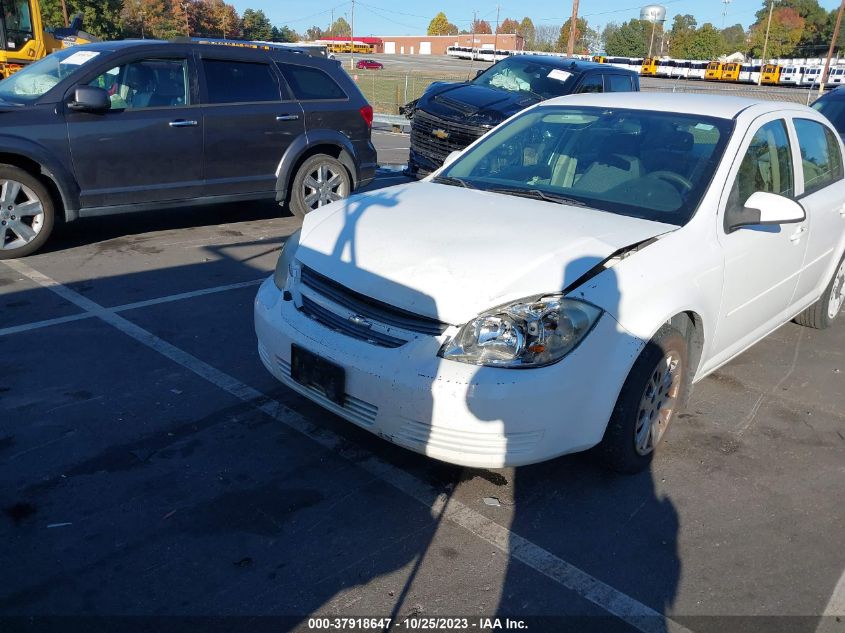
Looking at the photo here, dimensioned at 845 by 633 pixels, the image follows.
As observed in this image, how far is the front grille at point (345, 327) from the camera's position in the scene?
3304mm

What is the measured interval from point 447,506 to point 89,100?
16.9 ft

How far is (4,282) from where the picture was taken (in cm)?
610

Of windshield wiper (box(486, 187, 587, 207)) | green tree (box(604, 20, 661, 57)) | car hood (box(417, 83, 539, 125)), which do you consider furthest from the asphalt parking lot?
green tree (box(604, 20, 661, 57))

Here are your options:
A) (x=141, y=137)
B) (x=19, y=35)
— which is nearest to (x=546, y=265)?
(x=141, y=137)

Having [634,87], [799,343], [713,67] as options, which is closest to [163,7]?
[713,67]

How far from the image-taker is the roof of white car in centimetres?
450

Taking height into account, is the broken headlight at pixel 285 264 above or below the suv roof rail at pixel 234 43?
below

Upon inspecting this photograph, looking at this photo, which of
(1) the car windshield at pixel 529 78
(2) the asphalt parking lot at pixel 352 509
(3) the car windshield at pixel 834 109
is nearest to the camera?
(2) the asphalt parking lot at pixel 352 509

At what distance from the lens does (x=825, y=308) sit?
6016 millimetres

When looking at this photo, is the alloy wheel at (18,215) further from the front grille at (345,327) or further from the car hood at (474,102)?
the car hood at (474,102)

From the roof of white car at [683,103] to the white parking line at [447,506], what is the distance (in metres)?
2.67

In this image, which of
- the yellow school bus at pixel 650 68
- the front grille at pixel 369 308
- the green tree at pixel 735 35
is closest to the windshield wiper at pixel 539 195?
the front grille at pixel 369 308

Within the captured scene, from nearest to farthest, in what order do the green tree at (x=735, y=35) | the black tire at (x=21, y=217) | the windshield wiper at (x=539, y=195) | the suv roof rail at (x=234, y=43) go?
the windshield wiper at (x=539, y=195) < the black tire at (x=21, y=217) < the suv roof rail at (x=234, y=43) < the green tree at (x=735, y=35)

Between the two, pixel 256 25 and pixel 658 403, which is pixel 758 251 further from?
pixel 256 25
